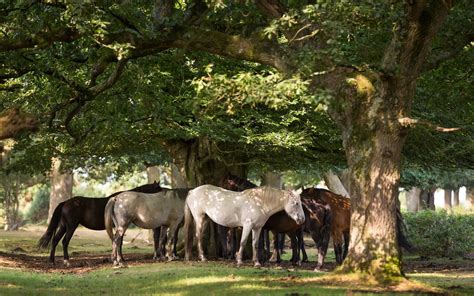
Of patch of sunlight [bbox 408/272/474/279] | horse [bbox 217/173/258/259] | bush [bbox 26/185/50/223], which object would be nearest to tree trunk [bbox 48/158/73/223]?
bush [bbox 26/185/50/223]

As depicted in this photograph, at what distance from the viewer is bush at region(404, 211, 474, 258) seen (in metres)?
30.1

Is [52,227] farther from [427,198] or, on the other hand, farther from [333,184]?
[427,198]

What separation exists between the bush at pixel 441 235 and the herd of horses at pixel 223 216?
5.53 meters

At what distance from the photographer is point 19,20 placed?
1595 centimetres

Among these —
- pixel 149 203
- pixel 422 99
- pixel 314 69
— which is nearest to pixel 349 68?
pixel 314 69

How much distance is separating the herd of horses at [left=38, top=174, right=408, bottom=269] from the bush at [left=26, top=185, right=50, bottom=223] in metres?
44.9

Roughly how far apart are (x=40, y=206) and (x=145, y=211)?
4951cm

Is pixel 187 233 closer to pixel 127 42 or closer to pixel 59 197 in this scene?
pixel 127 42

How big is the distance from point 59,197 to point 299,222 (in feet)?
99.2

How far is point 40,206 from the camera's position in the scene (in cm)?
7019

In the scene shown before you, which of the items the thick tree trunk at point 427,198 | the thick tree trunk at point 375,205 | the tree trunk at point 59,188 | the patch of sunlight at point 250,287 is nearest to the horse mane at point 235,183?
the thick tree trunk at point 375,205

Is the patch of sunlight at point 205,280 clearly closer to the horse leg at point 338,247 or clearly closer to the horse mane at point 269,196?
the horse mane at point 269,196

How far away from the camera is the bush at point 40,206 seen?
228 ft

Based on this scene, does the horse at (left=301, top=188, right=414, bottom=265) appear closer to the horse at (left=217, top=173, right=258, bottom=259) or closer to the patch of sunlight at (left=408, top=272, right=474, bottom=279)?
the horse at (left=217, top=173, right=258, bottom=259)
